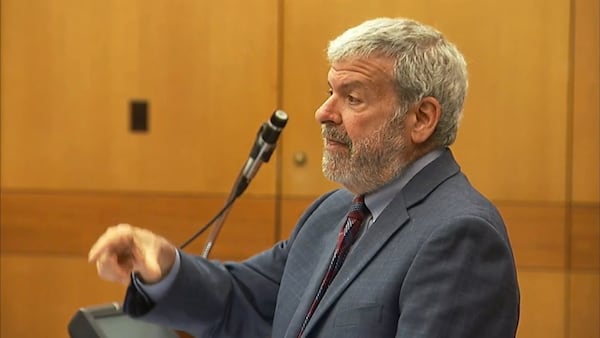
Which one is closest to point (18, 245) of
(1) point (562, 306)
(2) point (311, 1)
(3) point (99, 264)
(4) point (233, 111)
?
(4) point (233, 111)

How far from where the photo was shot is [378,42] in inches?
72.7

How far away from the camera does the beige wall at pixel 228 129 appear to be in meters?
3.76

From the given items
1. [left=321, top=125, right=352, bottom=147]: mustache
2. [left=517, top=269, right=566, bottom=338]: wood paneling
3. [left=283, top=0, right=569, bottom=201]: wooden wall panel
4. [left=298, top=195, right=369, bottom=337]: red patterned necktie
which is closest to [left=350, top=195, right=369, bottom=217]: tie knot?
[left=298, top=195, right=369, bottom=337]: red patterned necktie

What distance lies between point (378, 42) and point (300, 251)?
49cm

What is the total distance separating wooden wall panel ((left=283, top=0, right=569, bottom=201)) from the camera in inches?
147

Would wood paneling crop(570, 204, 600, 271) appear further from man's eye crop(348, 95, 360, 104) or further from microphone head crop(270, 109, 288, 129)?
man's eye crop(348, 95, 360, 104)

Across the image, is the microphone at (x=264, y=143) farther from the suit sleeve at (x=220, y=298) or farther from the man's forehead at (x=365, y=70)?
the man's forehead at (x=365, y=70)

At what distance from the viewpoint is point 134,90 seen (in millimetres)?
4062

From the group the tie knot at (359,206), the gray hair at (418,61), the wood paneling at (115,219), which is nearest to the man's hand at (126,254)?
the tie knot at (359,206)

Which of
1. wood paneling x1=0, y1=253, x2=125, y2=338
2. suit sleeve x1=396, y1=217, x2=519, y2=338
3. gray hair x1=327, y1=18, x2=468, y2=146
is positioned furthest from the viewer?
wood paneling x1=0, y1=253, x2=125, y2=338

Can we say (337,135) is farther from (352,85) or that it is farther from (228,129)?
(228,129)

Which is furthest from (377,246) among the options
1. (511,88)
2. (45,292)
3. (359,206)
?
(45,292)

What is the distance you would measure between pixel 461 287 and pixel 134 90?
2.68 m

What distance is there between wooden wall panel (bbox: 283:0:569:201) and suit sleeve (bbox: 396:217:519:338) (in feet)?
7.09
